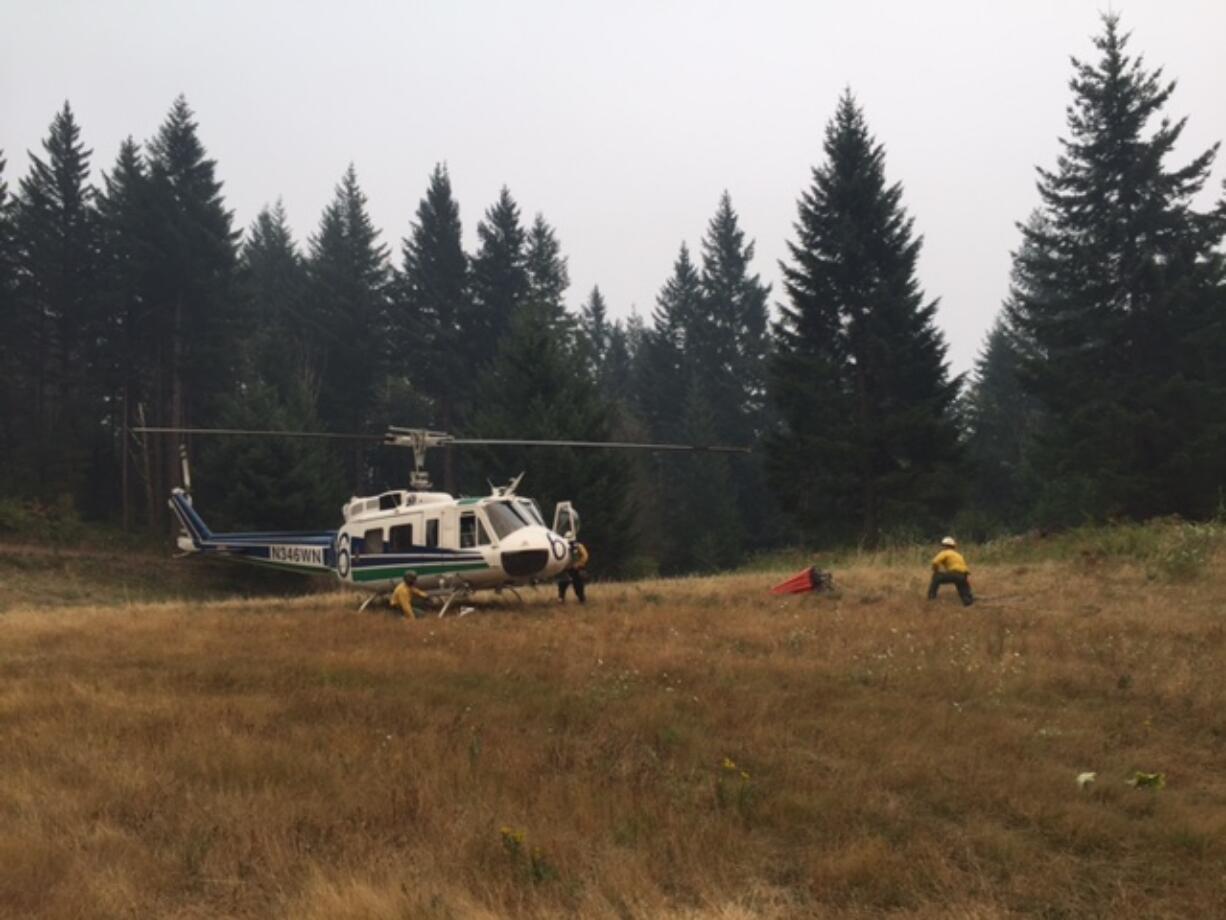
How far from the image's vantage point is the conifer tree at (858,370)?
1377 inches

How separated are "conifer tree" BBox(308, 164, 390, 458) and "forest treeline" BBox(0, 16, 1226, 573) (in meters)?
0.24

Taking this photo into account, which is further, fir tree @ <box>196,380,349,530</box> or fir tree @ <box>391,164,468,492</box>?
fir tree @ <box>391,164,468,492</box>

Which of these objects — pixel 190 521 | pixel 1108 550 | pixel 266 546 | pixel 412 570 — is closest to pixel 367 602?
pixel 412 570

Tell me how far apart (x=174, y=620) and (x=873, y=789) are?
13962 millimetres

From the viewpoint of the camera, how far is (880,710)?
955 centimetres

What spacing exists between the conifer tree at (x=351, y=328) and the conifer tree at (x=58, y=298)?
13862mm

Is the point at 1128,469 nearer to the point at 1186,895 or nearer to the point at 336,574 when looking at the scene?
the point at 336,574

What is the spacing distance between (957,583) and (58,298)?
49079 mm

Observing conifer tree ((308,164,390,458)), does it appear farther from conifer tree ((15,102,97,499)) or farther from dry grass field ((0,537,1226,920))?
dry grass field ((0,537,1226,920))

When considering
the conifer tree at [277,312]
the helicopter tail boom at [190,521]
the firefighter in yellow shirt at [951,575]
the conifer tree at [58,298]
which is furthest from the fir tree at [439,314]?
the firefighter in yellow shirt at [951,575]

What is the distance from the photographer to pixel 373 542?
64.2 ft

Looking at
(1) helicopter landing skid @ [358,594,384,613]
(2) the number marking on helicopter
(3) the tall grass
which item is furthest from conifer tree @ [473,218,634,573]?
(1) helicopter landing skid @ [358,594,384,613]

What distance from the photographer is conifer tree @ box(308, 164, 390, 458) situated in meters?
60.6

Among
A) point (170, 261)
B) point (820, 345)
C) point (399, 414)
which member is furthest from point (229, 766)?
point (399, 414)
